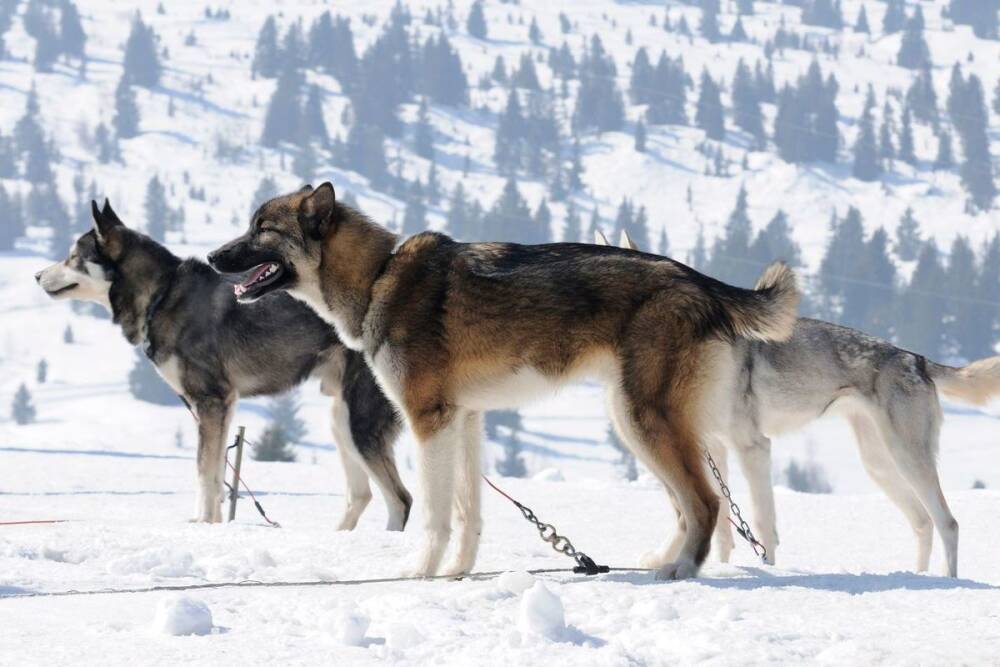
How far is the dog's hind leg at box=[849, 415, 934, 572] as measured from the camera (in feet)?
39.3

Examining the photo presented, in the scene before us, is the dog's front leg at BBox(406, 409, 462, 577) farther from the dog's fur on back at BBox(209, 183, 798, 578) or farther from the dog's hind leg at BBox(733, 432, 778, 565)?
the dog's hind leg at BBox(733, 432, 778, 565)

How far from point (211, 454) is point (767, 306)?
620 centimetres

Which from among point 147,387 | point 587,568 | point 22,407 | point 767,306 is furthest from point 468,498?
point 22,407

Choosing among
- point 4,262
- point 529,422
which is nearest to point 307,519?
point 529,422

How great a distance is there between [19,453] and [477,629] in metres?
16.2

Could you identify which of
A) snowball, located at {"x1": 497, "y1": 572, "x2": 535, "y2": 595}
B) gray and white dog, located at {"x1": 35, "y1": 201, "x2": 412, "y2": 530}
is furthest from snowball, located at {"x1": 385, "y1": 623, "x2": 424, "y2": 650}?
gray and white dog, located at {"x1": 35, "y1": 201, "x2": 412, "y2": 530}

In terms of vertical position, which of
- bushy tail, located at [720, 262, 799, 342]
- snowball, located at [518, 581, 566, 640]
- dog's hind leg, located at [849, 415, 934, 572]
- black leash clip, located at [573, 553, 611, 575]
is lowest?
dog's hind leg, located at [849, 415, 934, 572]

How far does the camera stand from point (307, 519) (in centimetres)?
1480

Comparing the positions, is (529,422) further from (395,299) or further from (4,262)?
(395,299)

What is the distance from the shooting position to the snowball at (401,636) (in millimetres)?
5695

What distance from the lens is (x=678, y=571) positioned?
7.19 metres

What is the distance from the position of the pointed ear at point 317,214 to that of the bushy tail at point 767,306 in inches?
86.1

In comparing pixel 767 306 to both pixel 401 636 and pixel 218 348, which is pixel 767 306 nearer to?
pixel 401 636

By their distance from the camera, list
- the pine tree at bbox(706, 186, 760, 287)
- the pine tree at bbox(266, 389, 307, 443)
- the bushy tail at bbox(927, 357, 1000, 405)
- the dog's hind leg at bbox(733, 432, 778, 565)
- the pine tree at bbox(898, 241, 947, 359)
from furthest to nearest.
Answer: the pine tree at bbox(706, 186, 760, 287)
the pine tree at bbox(898, 241, 947, 359)
the pine tree at bbox(266, 389, 307, 443)
the bushy tail at bbox(927, 357, 1000, 405)
the dog's hind leg at bbox(733, 432, 778, 565)
